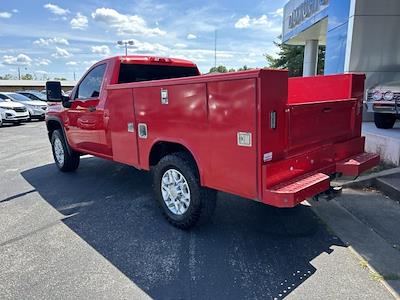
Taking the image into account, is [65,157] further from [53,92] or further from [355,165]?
[355,165]

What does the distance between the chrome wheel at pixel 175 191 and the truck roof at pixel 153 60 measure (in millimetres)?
2198

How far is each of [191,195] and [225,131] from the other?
37.4 inches

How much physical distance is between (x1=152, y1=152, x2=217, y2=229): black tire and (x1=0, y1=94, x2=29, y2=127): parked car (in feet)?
Result: 53.4

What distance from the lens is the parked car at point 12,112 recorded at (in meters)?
17.3

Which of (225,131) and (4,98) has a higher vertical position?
(225,131)

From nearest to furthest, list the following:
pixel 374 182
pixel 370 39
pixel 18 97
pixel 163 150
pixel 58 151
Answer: pixel 163 150, pixel 374 182, pixel 58 151, pixel 370 39, pixel 18 97

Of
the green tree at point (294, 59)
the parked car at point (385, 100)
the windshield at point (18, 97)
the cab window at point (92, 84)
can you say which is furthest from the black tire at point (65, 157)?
the green tree at point (294, 59)

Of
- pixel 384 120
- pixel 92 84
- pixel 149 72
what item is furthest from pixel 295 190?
pixel 384 120

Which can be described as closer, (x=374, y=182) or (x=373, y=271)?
(x=373, y=271)

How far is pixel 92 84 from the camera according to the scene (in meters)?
5.74

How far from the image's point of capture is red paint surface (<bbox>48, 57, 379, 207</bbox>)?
298 cm

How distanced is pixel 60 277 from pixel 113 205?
1927 mm

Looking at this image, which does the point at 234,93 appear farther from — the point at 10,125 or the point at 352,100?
the point at 10,125

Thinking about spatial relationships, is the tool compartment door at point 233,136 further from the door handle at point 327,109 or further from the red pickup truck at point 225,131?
the door handle at point 327,109
